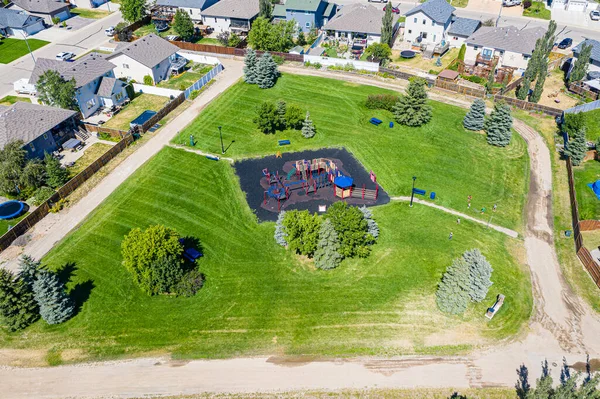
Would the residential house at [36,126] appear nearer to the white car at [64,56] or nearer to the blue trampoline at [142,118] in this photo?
the blue trampoline at [142,118]

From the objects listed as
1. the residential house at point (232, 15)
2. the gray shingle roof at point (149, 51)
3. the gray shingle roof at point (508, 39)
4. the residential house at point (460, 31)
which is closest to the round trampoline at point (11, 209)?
the gray shingle roof at point (149, 51)

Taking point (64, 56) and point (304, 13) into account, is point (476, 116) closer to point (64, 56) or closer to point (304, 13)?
point (304, 13)

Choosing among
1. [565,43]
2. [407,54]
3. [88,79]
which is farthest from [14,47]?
[565,43]

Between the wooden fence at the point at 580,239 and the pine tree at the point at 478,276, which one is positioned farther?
the wooden fence at the point at 580,239

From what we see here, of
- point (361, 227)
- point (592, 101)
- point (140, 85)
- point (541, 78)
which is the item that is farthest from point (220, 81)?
point (592, 101)

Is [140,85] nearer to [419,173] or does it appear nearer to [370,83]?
[370,83]

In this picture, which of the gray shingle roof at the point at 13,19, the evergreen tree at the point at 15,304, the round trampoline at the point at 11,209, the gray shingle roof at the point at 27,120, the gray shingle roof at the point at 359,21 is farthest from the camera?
the gray shingle roof at the point at 13,19
